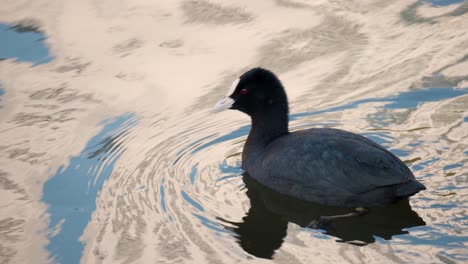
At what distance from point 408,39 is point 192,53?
2346mm

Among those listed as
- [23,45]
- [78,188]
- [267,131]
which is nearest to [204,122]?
[267,131]

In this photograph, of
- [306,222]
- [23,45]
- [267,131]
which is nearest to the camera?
[306,222]

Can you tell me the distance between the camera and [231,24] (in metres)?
10.2

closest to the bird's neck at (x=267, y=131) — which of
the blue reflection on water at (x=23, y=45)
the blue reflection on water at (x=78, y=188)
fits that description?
the blue reflection on water at (x=78, y=188)

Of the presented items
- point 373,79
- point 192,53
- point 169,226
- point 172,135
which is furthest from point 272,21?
point 169,226

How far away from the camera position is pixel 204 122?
8141 millimetres

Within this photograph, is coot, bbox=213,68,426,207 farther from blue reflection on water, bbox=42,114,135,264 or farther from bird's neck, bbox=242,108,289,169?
blue reflection on water, bbox=42,114,135,264

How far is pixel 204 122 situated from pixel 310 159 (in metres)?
1.75

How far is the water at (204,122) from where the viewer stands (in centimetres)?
615

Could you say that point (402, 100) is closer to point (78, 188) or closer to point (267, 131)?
point (267, 131)

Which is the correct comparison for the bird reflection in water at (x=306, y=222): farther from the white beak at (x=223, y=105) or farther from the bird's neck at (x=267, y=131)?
the white beak at (x=223, y=105)

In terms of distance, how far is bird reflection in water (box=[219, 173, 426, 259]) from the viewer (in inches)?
240

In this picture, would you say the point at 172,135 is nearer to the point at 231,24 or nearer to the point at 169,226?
the point at 169,226

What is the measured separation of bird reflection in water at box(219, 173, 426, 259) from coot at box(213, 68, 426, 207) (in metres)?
0.09
